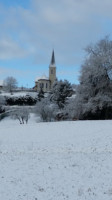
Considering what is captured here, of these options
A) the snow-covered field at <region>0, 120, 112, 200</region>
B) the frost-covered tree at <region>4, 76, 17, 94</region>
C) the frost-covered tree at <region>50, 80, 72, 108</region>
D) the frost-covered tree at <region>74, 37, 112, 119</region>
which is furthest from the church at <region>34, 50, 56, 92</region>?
the snow-covered field at <region>0, 120, 112, 200</region>

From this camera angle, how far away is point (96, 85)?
94.3 feet

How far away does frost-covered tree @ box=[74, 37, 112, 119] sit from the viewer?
2786 cm

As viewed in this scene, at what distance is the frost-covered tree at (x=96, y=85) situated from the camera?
91.4ft

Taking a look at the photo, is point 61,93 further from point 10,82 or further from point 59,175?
point 10,82

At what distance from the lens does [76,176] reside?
825 centimetres

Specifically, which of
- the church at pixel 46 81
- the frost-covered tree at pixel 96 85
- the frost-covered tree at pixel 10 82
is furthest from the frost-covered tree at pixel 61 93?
the frost-covered tree at pixel 10 82

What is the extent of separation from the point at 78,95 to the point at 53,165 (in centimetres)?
2075

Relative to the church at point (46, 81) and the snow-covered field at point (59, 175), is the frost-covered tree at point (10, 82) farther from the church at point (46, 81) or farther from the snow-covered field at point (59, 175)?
the snow-covered field at point (59, 175)

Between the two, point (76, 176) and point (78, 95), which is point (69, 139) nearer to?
point (76, 176)

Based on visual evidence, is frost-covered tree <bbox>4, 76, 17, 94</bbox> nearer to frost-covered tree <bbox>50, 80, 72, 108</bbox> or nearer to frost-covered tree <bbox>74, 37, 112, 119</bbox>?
frost-covered tree <bbox>50, 80, 72, 108</bbox>

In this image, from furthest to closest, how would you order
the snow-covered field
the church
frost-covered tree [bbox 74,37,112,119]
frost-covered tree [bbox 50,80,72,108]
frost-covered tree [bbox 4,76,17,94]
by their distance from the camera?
frost-covered tree [bbox 4,76,17,94]
the church
frost-covered tree [bbox 50,80,72,108]
frost-covered tree [bbox 74,37,112,119]
the snow-covered field

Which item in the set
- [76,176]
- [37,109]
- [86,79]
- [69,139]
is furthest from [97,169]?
[37,109]

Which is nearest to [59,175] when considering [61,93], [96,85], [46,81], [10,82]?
[96,85]

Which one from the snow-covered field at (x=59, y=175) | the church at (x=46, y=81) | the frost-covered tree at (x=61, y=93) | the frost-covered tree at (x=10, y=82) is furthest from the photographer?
the frost-covered tree at (x=10, y=82)
